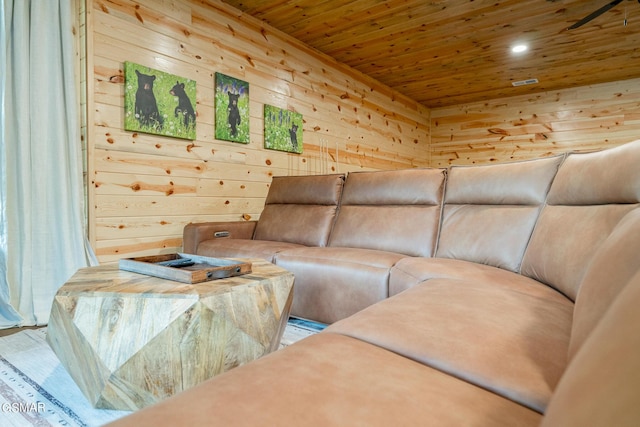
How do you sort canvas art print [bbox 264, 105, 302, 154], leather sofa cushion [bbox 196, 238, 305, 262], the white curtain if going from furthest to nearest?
canvas art print [bbox 264, 105, 302, 154]
leather sofa cushion [bbox 196, 238, 305, 262]
the white curtain

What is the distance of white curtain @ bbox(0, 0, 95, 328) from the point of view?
89.3 inches

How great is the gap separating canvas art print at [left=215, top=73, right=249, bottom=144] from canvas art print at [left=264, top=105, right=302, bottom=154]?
27 centimetres

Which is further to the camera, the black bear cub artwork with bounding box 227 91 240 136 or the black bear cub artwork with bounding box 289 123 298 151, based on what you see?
the black bear cub artwork with bounding box 289 123 298 151

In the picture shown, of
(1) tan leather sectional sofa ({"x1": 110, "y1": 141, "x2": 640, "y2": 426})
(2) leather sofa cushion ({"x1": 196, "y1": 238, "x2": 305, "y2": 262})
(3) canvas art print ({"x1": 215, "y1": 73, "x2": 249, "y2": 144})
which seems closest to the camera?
(1) tan leather sectional sofa ({"x1": 110, "y1": 141, "x2": 640, "y2": 426})

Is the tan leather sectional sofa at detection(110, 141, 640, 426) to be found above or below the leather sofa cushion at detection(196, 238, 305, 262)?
above

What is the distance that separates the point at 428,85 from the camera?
18.2 ft

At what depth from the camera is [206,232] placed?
2791mm

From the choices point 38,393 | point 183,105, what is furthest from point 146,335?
point 183,105

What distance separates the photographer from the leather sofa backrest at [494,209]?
1900mm

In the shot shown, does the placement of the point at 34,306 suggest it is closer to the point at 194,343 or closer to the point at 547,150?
the point at 194,343

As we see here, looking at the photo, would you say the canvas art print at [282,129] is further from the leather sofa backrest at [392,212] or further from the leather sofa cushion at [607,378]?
the leather sofa cushion at [607,378]

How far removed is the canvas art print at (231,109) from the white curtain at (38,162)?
112cm

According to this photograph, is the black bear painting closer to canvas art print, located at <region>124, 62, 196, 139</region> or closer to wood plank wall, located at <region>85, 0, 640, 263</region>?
wood plank wall, located at <region>85, 0, 640, 263</region>

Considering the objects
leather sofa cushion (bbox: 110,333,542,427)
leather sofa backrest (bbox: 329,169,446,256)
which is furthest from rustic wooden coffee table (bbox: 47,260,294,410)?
leather sofa backrest (bbox: 329,169,446,256)
